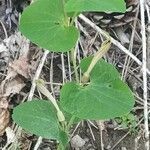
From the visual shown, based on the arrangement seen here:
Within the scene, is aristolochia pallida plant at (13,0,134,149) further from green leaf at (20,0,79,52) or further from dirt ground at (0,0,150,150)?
dirt ground at (0,0,150,150)

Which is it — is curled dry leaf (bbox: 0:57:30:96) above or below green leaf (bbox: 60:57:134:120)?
above

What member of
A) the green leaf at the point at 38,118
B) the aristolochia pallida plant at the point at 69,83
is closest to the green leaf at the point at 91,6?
the aristolochia pallida plant at the point at 69,83

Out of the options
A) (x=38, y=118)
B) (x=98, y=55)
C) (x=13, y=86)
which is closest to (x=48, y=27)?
(x=98, y=55)

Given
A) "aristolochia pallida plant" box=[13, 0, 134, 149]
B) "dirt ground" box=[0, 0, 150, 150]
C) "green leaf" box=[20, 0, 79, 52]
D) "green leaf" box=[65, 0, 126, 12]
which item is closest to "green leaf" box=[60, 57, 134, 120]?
"aristolochia pallida plant" box=[13, 0, 134, 149]

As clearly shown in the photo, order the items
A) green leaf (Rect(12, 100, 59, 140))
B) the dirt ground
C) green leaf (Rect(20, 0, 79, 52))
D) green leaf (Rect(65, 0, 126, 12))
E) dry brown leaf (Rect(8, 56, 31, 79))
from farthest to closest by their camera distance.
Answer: dry brown leaf (Rect(8, 56, 31, 79))
the dirt ground
green leaf (Rect(12, 100, 59, 140))
green leaf (Rect(20, 0, 79, 52))
green leaf (Rect(65, 0, 126, 12))

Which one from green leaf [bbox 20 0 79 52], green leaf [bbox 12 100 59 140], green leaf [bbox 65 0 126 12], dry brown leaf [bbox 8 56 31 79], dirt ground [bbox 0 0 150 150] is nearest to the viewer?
green leaf [bbox 65 0 126 12]

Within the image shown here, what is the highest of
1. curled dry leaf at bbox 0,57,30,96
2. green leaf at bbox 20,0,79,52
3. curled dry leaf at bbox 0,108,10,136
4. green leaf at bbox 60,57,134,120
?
green leaf at bbox 20,0,79,52

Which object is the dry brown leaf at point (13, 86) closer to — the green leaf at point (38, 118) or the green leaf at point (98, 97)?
the green leaf at point (38, 118)
